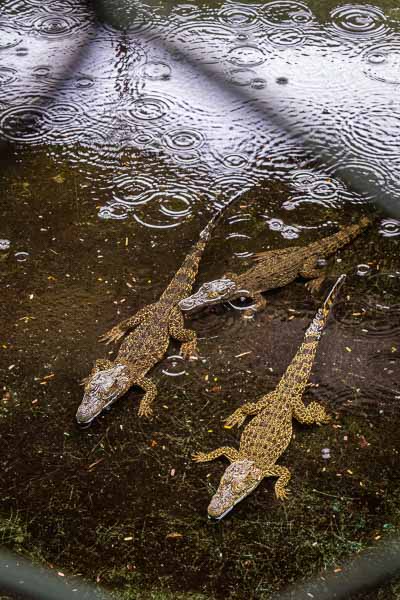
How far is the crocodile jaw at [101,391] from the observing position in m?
4.11

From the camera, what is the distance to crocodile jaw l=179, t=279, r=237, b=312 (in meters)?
4.79

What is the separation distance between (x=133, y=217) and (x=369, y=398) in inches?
92.4

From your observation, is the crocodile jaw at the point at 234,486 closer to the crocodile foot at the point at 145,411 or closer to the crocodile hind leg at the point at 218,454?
the crocodile hind leg at the point at 218,454

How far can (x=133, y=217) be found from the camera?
5.50 metres

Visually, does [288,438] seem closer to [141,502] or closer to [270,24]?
[141,502]

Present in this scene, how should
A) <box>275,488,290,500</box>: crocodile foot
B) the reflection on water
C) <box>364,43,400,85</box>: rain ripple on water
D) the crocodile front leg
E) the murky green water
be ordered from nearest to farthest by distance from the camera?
the murky green water
<box>275,488,290,500</box>: crocodile foot
the crocodile front leg
the reflection on water
<box>364,43,400,85</box>: rain ripple on water

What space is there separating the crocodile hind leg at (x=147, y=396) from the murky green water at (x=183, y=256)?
6 cm

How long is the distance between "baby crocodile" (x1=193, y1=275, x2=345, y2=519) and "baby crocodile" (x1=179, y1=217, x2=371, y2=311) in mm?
557

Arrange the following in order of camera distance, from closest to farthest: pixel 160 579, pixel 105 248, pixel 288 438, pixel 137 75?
pixel 160 579, pixel 288 438, pixel 105 248, pixel 137 75

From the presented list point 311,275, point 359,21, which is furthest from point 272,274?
point 359,21

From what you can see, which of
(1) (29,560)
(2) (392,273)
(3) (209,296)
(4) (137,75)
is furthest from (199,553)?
(4) (137,75)

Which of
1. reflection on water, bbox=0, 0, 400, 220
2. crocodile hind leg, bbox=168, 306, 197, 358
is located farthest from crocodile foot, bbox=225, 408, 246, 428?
reflection on water, bbox=0, 0, 400, 220

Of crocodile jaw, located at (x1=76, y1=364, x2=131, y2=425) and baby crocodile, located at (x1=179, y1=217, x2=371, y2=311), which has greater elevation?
baby crocodile, located at (x1=179, y1=217, x2=371, y2=311)

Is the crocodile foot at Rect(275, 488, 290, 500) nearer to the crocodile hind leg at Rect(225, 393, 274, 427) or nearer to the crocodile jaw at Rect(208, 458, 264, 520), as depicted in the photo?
the crocodile jaw at Rect(208, 458, 264, 520)
